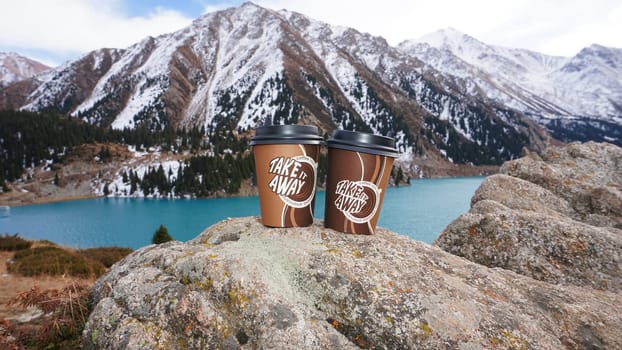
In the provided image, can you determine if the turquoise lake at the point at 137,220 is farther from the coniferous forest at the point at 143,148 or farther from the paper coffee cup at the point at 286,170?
the paper coffee cup at the point at 286,170

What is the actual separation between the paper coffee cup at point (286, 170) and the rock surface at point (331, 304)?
0.34 meters

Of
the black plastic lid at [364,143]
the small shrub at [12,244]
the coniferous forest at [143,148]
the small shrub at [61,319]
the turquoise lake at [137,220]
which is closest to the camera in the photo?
the black plastic lid at [364,143]

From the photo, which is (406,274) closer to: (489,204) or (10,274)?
(489,204)

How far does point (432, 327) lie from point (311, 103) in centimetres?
19448

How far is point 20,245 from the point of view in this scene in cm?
2047

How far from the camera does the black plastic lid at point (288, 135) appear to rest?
3.40m

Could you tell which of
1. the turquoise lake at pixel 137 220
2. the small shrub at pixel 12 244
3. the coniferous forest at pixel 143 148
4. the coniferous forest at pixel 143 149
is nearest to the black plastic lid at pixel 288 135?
the small shrub at pixel 12 244

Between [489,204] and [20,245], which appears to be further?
[20,245]

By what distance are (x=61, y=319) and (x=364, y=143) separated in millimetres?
4043

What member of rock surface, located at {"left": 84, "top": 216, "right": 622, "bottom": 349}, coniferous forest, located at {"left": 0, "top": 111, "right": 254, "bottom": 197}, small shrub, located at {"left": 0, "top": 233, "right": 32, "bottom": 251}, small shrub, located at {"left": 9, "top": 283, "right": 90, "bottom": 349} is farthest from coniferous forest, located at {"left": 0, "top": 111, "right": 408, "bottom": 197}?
rock surface, located at {"left": 84, "top": 216, "right": 622, "bottom": 349}

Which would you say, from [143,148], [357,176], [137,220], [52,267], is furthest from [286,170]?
[143,148]

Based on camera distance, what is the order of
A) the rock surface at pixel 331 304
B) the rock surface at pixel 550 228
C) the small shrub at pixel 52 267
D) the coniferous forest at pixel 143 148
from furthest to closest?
the coniferous forest at pixel 143 148 → the small shrub at pixel 52 267 → the rock surface at pixel 550 228 → the rock surface at pixel 331 304

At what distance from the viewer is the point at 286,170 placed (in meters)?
3.49

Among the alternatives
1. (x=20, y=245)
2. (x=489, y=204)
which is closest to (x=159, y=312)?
(x=489, y=204)
